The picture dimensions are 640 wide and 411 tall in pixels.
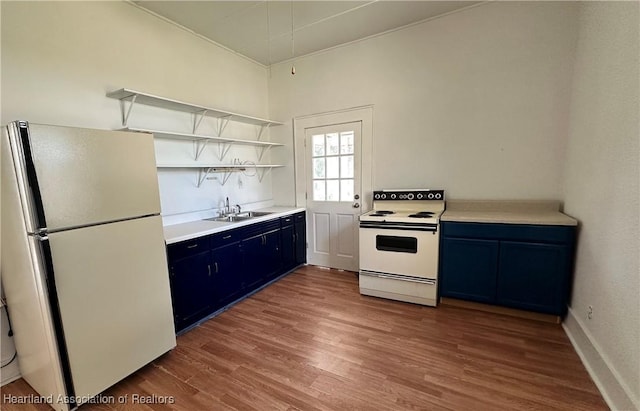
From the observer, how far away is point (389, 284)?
2953mm

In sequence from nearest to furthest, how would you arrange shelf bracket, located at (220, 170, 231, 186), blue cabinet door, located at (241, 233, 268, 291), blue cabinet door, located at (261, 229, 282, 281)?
1. blue cabinet door, located at (241, 233, 268, 291)
2. blue cabinet door, located at (261, 229, 282, 281)
3. shelf bracket, located at (220, 170, 231, 186)

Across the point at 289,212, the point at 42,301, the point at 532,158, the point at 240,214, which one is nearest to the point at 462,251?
the point at 532,158

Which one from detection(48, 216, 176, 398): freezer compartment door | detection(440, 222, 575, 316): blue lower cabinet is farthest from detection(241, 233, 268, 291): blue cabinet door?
detection(440, 222, 575, 316): blue lower cabinet

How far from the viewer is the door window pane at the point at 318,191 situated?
12.9ft

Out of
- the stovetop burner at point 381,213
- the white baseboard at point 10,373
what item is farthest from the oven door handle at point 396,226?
the white baseboard at point 10,373

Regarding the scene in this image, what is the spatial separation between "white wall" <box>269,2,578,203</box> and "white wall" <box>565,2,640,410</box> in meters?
0.24

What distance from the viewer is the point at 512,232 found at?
2.47 m

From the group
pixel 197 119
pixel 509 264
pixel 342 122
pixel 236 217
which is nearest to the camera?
pixel 509 264

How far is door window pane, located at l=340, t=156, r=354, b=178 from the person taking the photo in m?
3.68

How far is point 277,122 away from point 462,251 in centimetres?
293

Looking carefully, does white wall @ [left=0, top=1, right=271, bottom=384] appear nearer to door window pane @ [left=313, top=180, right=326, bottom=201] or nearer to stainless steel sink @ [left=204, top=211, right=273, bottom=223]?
stainless steel sink @ [left=204, top=211, right=273, bottom=223]

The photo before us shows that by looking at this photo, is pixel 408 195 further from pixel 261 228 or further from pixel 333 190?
pixel 261 228

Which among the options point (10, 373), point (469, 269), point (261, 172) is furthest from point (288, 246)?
point (10, 373)

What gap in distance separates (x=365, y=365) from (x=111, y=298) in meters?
1.77
